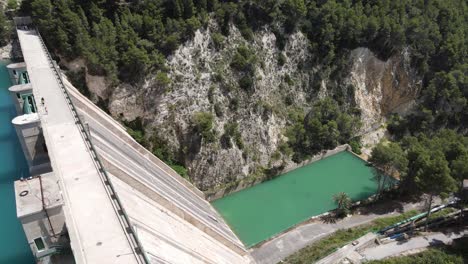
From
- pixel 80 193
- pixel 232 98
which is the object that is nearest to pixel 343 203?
pixel 232 98

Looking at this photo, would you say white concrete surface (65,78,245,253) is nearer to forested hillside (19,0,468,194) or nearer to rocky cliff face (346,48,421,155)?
forested hillside (19,0,468,194)

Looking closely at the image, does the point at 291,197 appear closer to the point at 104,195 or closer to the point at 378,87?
the point at 104,195

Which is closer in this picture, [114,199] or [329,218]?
[114,199]

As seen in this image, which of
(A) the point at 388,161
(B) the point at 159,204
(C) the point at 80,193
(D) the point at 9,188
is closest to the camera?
(C) the point at 80,193

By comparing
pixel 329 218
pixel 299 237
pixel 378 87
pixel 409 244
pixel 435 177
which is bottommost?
pixel 409 244

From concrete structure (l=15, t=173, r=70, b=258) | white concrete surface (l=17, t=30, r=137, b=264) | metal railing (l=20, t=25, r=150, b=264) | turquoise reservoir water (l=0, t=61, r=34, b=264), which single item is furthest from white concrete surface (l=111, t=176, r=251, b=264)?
turquoise reservoir water (l=0, t=61, r=34, b=264)

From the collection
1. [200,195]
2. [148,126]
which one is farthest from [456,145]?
[148,126]

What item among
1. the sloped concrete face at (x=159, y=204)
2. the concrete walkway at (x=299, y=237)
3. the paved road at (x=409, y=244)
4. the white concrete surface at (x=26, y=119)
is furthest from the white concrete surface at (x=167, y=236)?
the paved road at (x=409, y=244)

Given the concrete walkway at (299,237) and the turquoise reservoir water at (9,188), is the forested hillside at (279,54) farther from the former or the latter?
the turquoise reservoir water at (9,188)
